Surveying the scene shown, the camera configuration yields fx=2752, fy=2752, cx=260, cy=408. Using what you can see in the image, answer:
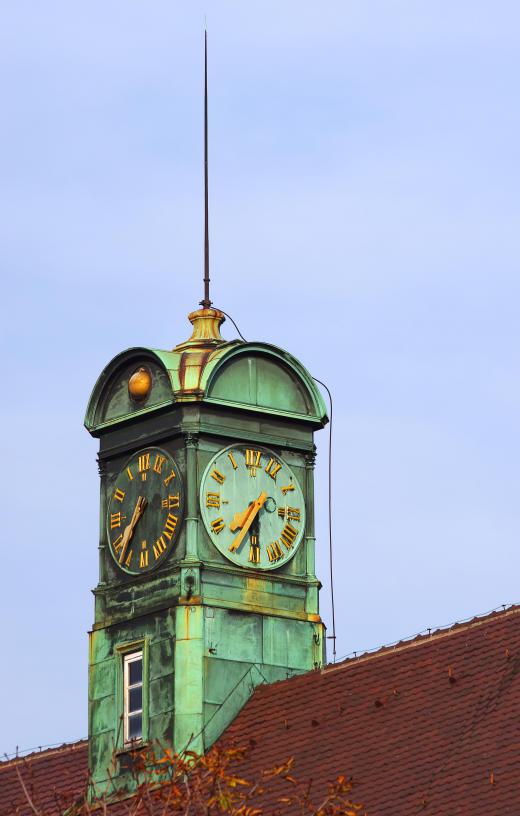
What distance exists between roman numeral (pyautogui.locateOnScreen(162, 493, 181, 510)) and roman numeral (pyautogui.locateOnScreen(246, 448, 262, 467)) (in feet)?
4.43

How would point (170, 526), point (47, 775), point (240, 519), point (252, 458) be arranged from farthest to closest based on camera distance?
point (47, 775) → point (252, 458) → point (240, 519) → point (170, 526)

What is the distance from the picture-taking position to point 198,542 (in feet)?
141

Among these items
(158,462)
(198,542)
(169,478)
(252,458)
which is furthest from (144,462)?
(198,542)

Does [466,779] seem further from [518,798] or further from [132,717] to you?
[132,717]

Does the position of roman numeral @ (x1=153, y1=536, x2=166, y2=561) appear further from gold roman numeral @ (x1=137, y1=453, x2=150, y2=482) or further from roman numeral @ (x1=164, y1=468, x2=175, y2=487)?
gold roman numeral @ (x1=137, y1=453, x2=150, y2=482)

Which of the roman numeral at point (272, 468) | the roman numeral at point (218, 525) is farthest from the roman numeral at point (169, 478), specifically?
the roman numeral at point (272, 468)

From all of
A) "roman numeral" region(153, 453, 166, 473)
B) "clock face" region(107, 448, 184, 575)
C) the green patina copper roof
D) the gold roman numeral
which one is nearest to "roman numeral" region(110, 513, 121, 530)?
"clock face" region(107, 448, 184, 575)

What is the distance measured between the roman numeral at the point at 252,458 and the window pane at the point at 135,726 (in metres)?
4.37

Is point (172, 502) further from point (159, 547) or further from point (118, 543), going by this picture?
point (118, 543)

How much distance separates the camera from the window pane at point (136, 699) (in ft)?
142

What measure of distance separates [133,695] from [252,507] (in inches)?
138

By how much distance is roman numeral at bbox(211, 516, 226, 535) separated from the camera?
1705 inches

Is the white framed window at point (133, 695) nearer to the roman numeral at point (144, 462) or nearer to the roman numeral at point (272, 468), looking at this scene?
the roman numeral at point (144, 462)

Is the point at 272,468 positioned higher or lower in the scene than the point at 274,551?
higher
